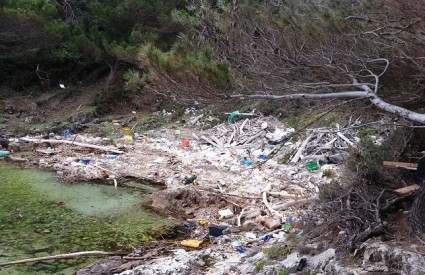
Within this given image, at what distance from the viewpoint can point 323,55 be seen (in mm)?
5242

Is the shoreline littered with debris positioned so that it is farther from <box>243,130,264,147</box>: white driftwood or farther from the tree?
the tree

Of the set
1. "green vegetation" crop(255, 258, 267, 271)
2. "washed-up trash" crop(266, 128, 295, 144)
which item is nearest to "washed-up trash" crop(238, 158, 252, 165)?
"washed-up trash" crop(266, 128, 295, 144)

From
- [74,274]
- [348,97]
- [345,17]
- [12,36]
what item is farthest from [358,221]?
Answer: [12,36]

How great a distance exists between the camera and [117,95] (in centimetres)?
1648

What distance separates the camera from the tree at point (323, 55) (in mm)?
5078

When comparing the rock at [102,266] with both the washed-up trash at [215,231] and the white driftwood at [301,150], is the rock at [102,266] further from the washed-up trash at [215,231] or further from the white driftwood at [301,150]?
the white driftwood at [301,150]

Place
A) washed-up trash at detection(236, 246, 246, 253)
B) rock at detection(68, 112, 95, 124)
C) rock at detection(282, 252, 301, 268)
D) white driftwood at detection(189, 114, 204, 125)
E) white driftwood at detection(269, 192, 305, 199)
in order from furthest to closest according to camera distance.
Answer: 1. rock at detection(68, 112, 95, 124)
2. white driftwood at detection(189, 114, 204, 125)
3. white driftwood at detection(269, 192, 305, 199)
4. washed-up trash at detection(236, 246, 246, 253)
5. rock at detection(282, 252, 301, 268)

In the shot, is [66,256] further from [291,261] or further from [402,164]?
[402,164]

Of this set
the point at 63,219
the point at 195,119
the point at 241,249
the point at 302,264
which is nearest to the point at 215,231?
the point at 241,249

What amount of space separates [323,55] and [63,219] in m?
5.04

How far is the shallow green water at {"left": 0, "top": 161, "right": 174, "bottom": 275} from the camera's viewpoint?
6569 millimetres

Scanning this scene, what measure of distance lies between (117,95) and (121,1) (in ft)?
10.4

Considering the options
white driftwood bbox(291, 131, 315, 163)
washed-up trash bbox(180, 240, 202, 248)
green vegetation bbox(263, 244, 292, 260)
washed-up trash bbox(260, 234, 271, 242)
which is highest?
green vegetation bbox(263, 244, 292, 260)

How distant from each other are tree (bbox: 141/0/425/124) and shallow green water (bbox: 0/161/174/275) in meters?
2.87
